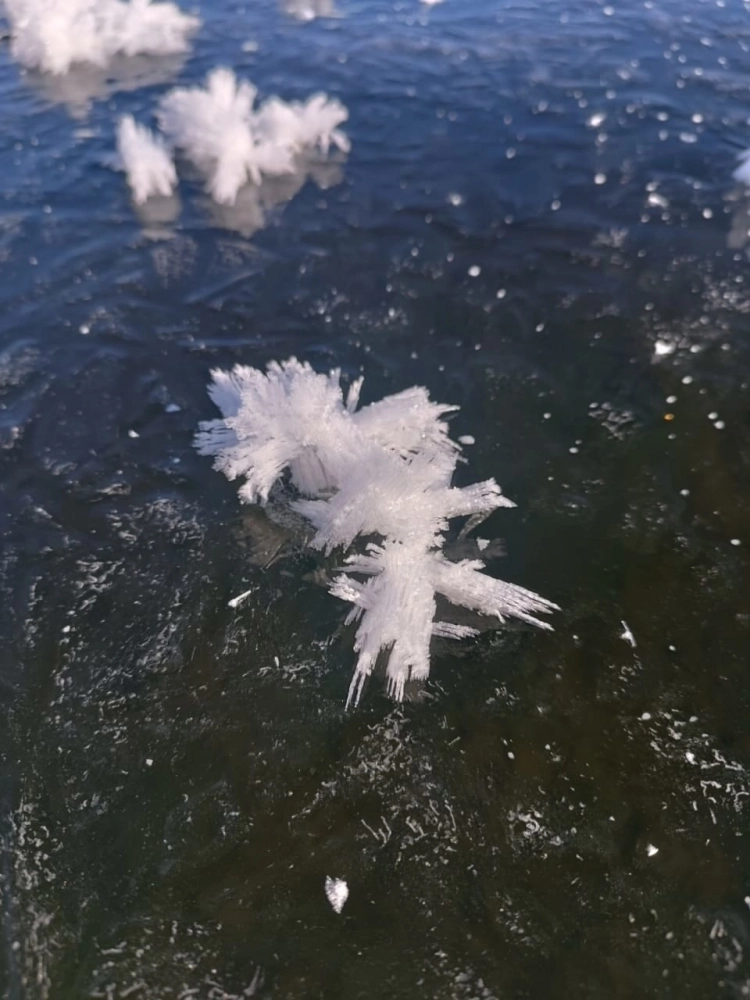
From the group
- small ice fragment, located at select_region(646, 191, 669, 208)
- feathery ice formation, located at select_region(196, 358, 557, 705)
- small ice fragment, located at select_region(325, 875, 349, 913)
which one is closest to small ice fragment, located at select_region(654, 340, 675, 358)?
feathery ice formation, located at select_region(196, 358, 557, 705)

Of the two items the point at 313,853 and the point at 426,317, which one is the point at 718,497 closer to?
the point at 426,317

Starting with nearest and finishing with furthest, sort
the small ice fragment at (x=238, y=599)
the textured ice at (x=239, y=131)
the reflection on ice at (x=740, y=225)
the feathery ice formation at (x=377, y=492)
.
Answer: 1. the feathery ice formation at (x=377, y=492)
2. the small ice fragment at (x=238, y=599)
3. the reflection on ice at (x=740, y=225)
4. the textured ice at (x=239, y=131)

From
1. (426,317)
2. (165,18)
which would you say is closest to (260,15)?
(165,18)

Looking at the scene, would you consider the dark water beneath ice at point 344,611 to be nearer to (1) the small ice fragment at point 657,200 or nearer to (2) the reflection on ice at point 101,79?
(1) the small ice fragment at point 657,200

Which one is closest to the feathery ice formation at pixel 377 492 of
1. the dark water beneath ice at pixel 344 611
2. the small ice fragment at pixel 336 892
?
the dark water beneath ice at pixel 344 611

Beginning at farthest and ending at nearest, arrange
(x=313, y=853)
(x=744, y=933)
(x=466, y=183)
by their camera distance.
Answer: (x=466, y=183) < (x=313, y=853) < (x=744, y=933)

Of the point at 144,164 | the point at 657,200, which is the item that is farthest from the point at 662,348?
the point at 144,164

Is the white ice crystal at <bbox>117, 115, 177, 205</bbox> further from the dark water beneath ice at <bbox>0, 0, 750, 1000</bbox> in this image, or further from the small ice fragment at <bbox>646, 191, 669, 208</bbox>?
the small ice fragment at <bbox>646, 191, 669, 208</bbox>
